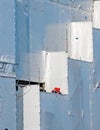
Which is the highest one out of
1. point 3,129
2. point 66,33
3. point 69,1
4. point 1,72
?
point 69,1

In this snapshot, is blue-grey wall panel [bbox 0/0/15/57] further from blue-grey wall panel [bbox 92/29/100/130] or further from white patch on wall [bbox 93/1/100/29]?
white patch on wall [bbox 93/1/100/29]

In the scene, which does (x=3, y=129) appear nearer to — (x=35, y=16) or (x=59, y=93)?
(x=59, y=93)

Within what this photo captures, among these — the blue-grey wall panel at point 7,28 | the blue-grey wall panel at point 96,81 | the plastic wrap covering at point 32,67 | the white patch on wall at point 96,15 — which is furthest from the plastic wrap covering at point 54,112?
the white patch on wall at point 96,15

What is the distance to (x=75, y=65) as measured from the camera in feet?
46.8

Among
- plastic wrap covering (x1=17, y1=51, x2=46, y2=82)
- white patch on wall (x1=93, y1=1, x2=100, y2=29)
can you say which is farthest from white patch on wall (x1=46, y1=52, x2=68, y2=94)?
white patch on wall (x1=93, y1=1, x2=100, y2=29)

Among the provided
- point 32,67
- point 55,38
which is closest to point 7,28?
point 32,67

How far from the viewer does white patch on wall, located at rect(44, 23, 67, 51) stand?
14.1m

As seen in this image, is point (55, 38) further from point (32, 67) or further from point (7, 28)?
point (7, 28)

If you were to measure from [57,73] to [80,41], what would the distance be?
82.6 inches

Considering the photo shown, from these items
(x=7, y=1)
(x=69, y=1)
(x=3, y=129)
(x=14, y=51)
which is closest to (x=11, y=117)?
(x=3, y=129)

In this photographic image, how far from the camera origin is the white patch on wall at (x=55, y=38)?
46.4 feet

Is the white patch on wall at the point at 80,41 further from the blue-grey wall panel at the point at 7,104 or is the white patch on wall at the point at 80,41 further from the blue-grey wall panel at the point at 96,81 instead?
the blue-grey wall panel at the point at 7,104

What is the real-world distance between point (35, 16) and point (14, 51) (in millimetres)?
1861

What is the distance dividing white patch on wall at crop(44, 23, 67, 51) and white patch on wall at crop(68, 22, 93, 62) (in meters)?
0.39
